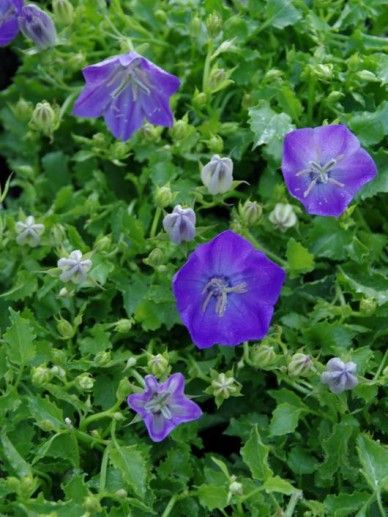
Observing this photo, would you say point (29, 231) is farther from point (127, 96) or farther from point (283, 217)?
point (283, 217)

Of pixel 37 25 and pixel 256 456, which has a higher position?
pixel 37 25

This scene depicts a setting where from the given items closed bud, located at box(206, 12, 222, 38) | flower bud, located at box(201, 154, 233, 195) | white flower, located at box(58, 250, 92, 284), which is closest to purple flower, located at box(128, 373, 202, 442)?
white flower, located at box(58, 250, 92, 284)

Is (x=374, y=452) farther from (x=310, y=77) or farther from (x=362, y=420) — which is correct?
(x=310, y=77)

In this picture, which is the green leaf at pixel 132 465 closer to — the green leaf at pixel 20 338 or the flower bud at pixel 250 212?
the green leaf at pixel 20 338

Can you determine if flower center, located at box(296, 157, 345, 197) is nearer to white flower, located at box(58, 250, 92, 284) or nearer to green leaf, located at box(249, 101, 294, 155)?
green leaf, located at box(249, 101, 294, 155)

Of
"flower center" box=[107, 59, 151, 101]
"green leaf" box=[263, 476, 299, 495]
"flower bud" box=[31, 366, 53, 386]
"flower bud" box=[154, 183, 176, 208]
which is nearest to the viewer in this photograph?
"green leaf" box=[263, 476, 299, 495]

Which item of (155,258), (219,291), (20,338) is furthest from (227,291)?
(20,338)
